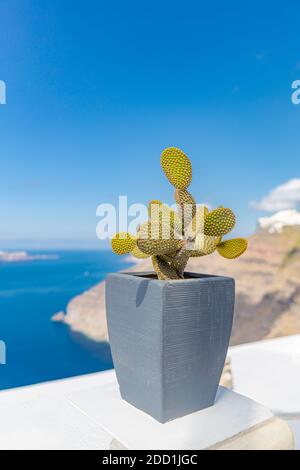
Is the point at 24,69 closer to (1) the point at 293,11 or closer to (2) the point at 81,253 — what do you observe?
(2) the point at 81,253

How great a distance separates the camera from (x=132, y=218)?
87 centimetres

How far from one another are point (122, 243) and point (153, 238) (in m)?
0.11

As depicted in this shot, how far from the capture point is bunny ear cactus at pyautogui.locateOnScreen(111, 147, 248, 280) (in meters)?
0.69

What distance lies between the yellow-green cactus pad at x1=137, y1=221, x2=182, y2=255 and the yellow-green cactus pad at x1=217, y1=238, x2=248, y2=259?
157 mm

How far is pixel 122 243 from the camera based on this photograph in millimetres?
763

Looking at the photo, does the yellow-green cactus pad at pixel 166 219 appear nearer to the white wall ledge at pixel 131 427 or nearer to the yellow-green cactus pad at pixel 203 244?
the yellow-green cactus pad at pixel 203 244

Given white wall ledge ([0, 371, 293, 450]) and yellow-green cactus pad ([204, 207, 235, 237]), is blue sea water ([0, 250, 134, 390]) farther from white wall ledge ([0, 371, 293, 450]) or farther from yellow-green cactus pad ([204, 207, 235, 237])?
yellow-green cactus pad ([204, 207, 235, 237])

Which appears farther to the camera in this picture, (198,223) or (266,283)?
(266,283)

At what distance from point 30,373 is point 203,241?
3.37 meters

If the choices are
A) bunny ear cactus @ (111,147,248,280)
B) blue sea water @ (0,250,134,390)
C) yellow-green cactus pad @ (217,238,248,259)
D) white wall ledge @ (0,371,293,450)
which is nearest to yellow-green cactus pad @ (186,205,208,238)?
bunny ear cactus @ (111,147,248,280)

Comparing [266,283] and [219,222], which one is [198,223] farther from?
[266,283]

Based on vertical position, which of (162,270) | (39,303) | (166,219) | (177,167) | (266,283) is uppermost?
(177,167)

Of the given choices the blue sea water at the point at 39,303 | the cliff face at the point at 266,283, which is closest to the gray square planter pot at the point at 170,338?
the blue sea water at the point at 39,303

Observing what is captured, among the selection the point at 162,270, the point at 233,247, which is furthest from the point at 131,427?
the point at 233,247
